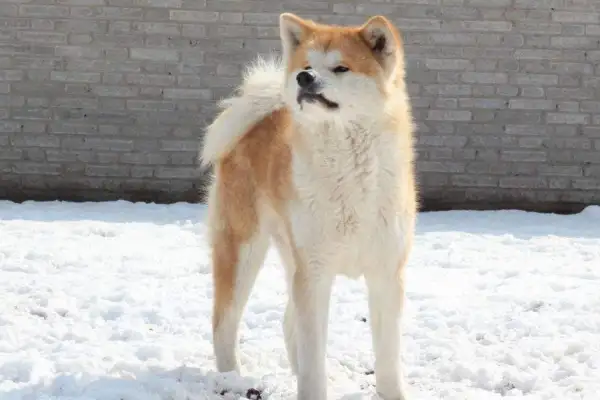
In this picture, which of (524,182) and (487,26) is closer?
(487,26)

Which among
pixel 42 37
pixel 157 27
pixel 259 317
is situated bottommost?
pixel 259 317

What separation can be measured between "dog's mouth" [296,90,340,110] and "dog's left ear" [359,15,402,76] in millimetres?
275

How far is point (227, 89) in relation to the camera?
777 centimetres

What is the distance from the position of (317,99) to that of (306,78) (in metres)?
0.08

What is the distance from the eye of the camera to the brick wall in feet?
25.2

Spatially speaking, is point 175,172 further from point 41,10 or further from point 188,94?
point 41,10

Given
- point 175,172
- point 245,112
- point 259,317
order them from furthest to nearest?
point 175,172 → point 259,317 → point 245,112

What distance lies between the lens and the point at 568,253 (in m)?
6.04

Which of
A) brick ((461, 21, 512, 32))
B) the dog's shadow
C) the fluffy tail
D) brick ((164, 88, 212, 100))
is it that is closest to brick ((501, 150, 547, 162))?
brick ((461, 21, 512, 32))

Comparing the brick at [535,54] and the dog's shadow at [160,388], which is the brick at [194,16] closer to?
the brick at [535,54]

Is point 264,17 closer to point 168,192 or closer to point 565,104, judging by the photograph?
point 168,192

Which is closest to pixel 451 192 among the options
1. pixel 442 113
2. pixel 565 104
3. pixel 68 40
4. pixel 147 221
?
pixel 442 113

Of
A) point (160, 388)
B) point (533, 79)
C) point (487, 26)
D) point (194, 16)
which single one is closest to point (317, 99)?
point (160, 388)

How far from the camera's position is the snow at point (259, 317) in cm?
340
